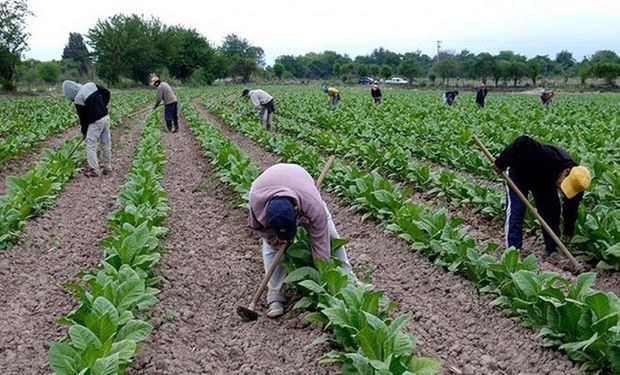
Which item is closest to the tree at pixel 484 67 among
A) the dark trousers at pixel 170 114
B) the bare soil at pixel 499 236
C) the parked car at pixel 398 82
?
the parked car at pixel 398 82

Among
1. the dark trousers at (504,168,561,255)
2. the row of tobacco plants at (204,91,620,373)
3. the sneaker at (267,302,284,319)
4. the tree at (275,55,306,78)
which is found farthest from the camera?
the tree at (275,55,306,78)

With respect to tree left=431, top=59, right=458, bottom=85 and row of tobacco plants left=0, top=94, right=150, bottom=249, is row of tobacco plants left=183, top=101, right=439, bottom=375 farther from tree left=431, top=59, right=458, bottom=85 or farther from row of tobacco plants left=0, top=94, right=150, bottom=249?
tree left=431, top=59, right=458, bottom=85

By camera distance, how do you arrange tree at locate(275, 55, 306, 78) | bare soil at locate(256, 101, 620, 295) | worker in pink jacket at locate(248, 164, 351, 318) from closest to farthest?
1. worker in pink jacket at locate(248, 164, 351, 318)
2. bare soil at locate(256, 101, 620, 295)
3. tree at locate(275, 55, 306, 78)

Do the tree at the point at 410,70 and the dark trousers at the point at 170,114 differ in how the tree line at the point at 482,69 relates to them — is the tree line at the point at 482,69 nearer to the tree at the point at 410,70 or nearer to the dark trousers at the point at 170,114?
the tree at the point at 410,70

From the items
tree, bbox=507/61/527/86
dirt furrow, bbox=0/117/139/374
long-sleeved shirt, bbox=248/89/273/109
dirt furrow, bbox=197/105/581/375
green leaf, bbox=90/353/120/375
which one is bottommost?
dirt furrow, bbox=197/105/581/375

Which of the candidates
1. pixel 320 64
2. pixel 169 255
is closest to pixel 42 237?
pixel 169 255

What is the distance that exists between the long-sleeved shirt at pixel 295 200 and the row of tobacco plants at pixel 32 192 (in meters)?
3.20

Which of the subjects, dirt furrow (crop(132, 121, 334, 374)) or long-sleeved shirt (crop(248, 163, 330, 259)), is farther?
long-sleeved shirt (crop(248, 163, 330, 259))

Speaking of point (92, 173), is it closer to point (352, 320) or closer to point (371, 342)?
point (352, 320)

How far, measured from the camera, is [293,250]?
512 cm

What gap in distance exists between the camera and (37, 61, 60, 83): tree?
7740cm

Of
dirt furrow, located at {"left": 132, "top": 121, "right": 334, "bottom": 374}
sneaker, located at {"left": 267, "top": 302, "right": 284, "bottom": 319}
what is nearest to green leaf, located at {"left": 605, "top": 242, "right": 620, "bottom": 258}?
dirt furrow, located at {"left": 132, "top": 121, "right": 334, "bottom": 374}

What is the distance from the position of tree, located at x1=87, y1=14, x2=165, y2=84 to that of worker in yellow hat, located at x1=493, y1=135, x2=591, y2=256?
208 ft

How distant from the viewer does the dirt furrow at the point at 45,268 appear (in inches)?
171
